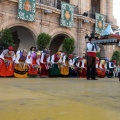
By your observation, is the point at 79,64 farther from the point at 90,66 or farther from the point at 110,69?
the point at 90,66

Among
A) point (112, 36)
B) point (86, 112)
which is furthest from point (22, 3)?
point (86, 112)

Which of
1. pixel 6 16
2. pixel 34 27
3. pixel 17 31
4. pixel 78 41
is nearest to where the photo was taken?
pixel 6 16

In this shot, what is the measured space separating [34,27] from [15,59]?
7159 mm

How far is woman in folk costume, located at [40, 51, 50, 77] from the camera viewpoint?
9.90 metres

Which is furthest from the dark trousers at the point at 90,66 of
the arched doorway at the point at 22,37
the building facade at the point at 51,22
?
the arched doorway at the point at 22,37

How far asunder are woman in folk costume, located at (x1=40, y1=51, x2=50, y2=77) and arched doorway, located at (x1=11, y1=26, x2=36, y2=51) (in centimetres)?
680

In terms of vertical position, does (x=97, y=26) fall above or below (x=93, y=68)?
above

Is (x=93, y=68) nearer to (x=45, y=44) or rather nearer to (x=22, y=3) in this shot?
(x=45, y=44)

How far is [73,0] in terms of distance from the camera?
19016 millimetres

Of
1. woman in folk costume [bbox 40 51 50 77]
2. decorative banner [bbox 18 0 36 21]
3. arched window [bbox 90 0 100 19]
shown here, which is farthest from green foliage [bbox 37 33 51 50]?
arched window [bbox 90 0 100 19]

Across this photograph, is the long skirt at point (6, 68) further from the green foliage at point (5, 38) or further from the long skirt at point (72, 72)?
the green foliage at point (5, 38)

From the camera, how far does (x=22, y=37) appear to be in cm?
1744

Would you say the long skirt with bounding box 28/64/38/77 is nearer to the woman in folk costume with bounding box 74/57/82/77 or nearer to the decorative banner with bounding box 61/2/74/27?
the woman in folk costume with bounding box 74/57/82/77

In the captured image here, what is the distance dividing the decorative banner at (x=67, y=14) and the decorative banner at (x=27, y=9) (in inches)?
109
